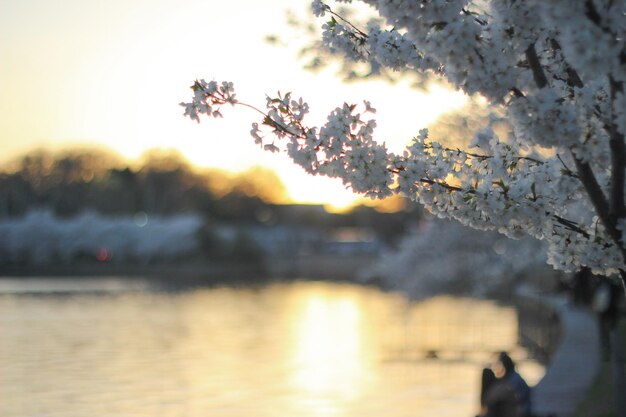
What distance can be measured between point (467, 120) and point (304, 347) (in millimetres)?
9603

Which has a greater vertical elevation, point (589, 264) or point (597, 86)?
point (597, 86)

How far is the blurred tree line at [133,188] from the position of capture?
116m

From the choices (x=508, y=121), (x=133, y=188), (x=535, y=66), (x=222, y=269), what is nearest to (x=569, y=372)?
(x=508, y=121)

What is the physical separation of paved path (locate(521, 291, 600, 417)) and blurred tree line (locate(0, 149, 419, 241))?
3385 inches

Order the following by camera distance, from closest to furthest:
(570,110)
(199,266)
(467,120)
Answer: (570,110) → (467,120) → (199,266)

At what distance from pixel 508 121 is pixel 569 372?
12.1 meters

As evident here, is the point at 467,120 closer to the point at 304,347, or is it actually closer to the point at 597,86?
the point at 304,347

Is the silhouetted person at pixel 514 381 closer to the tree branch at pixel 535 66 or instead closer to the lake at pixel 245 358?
the tree branch at pixel 535 66

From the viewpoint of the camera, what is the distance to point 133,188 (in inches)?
4857

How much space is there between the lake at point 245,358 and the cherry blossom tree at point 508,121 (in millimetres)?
12569

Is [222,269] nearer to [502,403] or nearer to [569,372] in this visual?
[569,372]

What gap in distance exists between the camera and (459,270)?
3303 centimetres

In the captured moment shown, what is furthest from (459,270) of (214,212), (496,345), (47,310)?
(214,212)

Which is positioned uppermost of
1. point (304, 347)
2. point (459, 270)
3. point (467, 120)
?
point (467, 120)
